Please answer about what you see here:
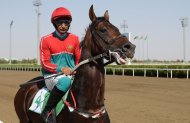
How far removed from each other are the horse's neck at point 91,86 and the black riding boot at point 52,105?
34 cm

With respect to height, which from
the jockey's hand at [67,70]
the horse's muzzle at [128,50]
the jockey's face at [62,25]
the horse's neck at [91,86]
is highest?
the jockey's face at [62,25]

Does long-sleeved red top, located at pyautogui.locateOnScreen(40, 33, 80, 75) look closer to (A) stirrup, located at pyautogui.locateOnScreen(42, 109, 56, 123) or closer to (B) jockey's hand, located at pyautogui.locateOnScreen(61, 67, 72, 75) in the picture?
(B) jockey's hand, located at pyautogui.locateOnScreen(61, 67, 72, 75)

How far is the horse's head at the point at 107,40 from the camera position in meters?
3.45

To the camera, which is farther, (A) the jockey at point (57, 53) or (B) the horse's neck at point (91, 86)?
(A) the jockey at point (57, 53)

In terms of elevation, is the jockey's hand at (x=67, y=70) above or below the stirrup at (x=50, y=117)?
above

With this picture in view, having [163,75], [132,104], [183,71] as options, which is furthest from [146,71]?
[132,104]

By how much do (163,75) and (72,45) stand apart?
73.6 feet

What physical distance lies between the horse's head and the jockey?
0.44 metres

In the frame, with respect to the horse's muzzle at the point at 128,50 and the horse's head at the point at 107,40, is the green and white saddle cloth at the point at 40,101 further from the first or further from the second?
the horse's muzzle at the point at 128,50

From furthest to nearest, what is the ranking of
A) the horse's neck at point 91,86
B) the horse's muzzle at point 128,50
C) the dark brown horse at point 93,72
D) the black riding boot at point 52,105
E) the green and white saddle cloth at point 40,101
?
the green and white saddle cloth at point 40,101
the black riding boot at point 52,105
the horse's neck at point 91,86
the dark brown horse at point 93,72
the horse's muzzle at point 128,50

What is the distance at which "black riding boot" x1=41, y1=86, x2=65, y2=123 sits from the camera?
4.13 metres

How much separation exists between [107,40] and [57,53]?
85 centimetres

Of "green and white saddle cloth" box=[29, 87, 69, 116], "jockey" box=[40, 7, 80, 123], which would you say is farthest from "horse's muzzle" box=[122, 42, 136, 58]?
"green and white saddle cloth" box=[29, 87, 69, 116]

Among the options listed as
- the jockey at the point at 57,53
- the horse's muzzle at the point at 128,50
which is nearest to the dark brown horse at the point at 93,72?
the horse's muzzle at the point at 128,50
